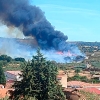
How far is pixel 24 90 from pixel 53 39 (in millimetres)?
43238

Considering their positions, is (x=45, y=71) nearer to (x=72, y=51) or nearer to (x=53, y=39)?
(x=53, y=39)

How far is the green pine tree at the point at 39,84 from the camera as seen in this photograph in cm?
2244

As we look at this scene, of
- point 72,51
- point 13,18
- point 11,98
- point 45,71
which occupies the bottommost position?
point 11,98

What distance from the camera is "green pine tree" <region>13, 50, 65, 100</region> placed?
73.6ft

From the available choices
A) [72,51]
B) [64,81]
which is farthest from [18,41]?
[64,81]

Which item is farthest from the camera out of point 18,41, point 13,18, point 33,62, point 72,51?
point 18,41

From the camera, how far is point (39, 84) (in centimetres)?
2258

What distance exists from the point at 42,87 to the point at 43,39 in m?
42.6

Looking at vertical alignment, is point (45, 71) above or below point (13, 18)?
below

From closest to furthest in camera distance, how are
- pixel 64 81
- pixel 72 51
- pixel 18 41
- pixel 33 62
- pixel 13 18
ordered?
pixel 33 62 < pixel 64 81 < pixel 13 18 < pixel 72 51 < pixel 18 41

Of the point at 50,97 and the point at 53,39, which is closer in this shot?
the point at 50,97

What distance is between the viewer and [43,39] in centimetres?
6512

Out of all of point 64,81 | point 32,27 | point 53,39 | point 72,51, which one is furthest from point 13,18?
point 64,81

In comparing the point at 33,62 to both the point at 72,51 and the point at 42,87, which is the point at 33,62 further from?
the point at 72,51
